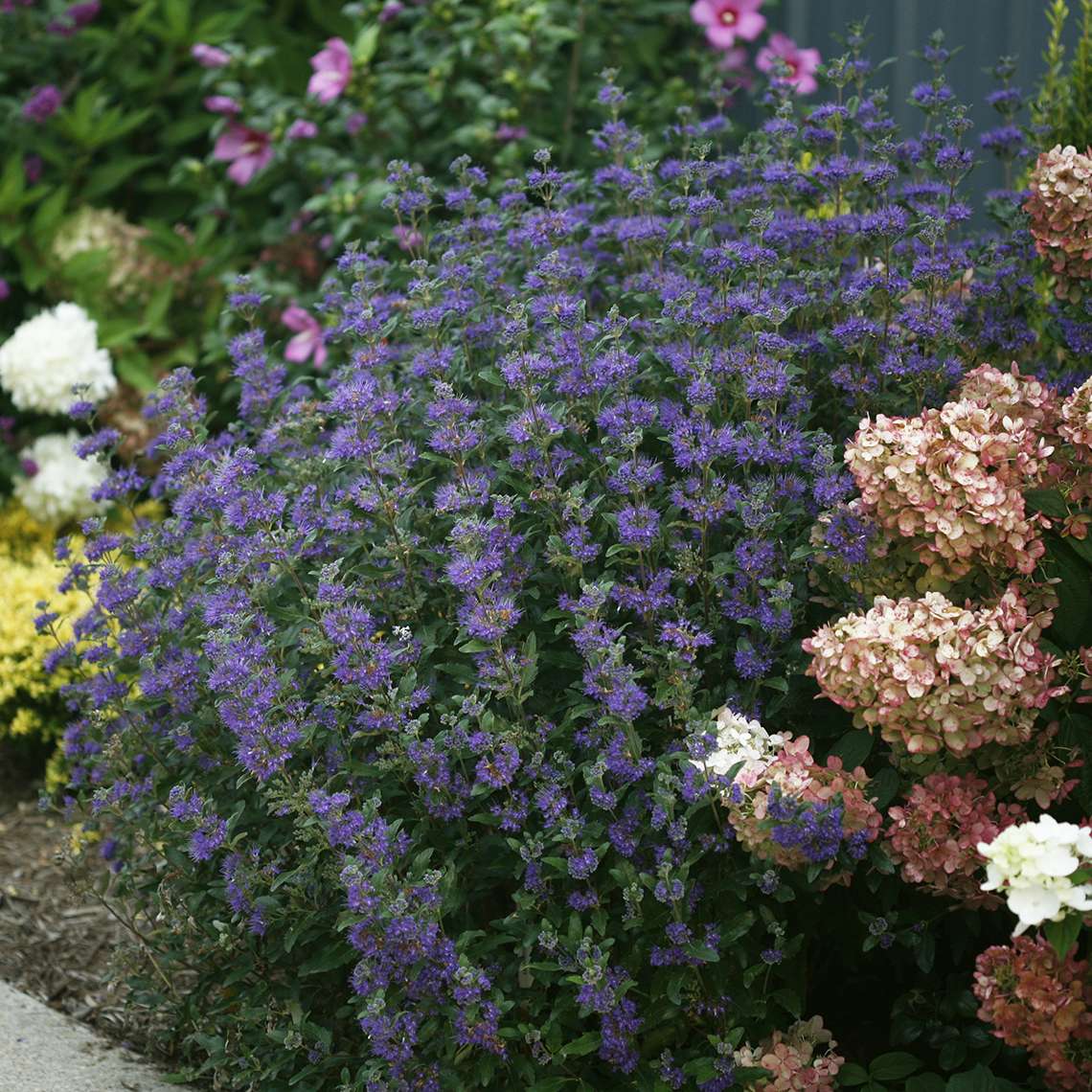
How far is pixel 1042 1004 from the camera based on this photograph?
2176 mm

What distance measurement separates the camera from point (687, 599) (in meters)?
2.71

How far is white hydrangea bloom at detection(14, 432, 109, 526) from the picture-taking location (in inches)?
194

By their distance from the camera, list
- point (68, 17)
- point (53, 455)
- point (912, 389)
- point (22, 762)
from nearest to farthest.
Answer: point (912, 389), point (22, 762), point (53, 455), point (68, 17)

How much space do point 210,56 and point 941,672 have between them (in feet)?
12.9

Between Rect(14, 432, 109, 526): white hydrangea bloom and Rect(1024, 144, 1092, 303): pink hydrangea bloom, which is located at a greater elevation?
Rect(1024, 144, 1092, 303): pink hydrangea bloom

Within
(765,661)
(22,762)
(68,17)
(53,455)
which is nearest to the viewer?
(765,661)

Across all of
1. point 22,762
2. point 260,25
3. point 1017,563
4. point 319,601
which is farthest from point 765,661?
point 260,25

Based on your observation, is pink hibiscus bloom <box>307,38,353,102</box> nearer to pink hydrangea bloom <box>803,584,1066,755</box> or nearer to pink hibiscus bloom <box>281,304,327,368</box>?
pink hibiscus bloom <box>281,304,327,368</box>

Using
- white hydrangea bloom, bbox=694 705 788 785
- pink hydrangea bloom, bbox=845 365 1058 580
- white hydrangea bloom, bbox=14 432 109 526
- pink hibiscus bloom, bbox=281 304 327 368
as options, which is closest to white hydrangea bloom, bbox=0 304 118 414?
white hydrangea bloom, bbox=14 432 109 526

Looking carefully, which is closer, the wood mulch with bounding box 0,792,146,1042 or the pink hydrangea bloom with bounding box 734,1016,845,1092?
the pink hydrangea bloom with bounding box 734,1016,845,1092

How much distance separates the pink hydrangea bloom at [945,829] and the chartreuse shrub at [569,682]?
0.02m

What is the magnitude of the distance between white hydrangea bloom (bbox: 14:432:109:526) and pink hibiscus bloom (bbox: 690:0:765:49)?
2625 mm

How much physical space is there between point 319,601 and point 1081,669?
122 centimetres

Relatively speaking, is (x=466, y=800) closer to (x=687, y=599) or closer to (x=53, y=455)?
(x=687, y=599)
